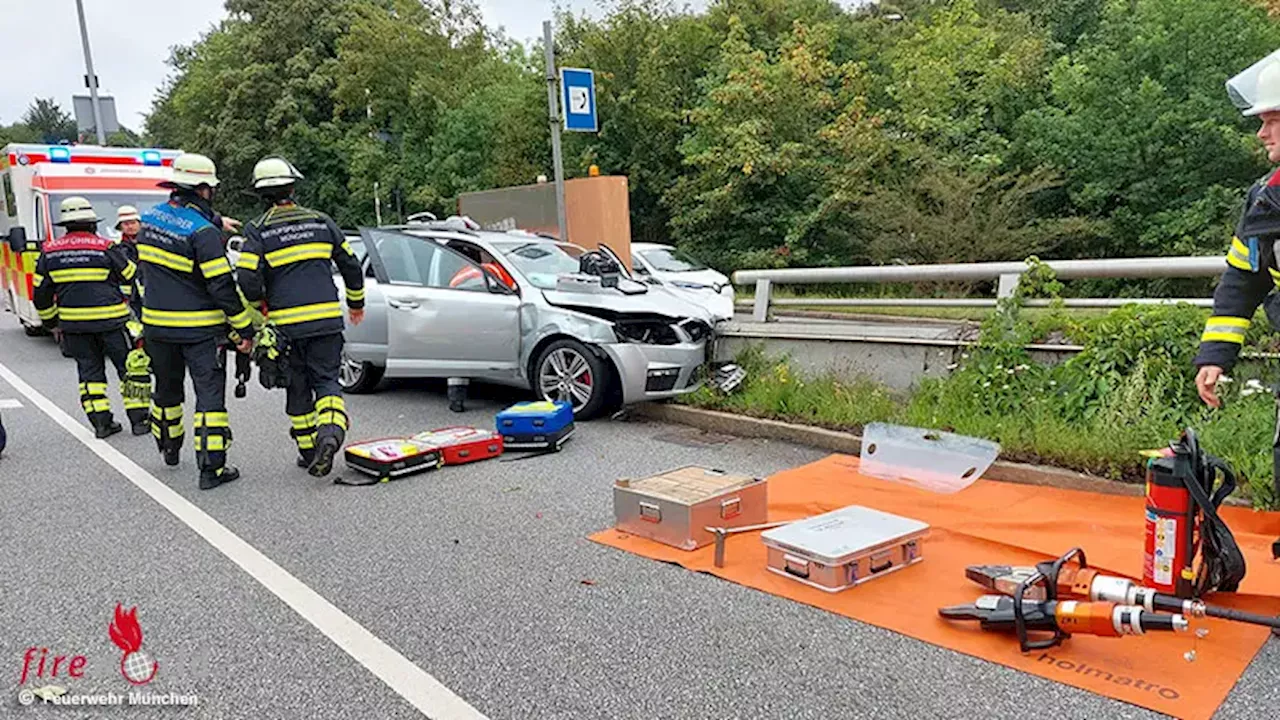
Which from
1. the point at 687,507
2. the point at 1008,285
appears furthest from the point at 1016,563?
the point at 1008,285

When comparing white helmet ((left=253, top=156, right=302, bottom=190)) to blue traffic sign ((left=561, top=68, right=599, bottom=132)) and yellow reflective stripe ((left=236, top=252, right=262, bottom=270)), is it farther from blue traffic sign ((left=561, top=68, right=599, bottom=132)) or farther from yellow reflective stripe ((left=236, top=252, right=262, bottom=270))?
blue traffic sign ((left=561, top=68, right=599, bottom=132))

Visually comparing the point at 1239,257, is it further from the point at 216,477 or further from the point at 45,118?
the point at 45,118

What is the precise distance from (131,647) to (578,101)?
7544 mm

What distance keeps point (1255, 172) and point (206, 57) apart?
4103cm

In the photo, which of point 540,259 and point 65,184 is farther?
point 65,184

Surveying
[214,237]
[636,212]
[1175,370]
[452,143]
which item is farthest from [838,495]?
[452,143]

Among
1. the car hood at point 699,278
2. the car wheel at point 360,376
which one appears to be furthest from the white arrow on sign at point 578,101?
the car hood at point 699,278

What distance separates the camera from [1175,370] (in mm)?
5402

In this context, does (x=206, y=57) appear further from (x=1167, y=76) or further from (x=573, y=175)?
(x=1167, y=76)

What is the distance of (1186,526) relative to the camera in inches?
127

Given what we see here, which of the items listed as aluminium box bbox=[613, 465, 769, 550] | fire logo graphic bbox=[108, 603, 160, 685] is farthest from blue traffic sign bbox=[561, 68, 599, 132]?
fire logo graphic bbox=[108, 603, 160, 685]

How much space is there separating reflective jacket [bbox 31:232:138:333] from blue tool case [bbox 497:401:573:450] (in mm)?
3627

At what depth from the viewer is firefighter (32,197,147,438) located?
285 inches

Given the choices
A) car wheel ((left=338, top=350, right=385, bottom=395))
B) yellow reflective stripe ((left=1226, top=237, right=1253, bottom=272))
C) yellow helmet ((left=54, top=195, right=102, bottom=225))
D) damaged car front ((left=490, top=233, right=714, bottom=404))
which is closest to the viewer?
yellow reflective stripe ((left=1226, top=237, right=1253, bottom=272))
